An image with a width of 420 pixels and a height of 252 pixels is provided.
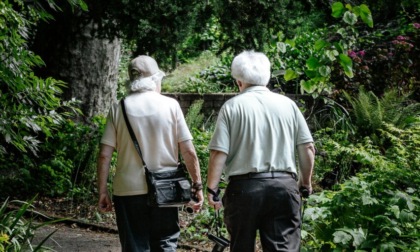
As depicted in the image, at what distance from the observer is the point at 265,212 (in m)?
4.53

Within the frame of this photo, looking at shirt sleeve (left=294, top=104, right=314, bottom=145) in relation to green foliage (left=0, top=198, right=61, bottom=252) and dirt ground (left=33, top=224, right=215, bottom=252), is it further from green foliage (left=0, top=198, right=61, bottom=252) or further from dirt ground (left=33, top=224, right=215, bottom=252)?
dirt ground (left=33, top=224, right=215, bottom=252)

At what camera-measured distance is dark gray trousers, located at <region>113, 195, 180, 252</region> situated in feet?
15.9

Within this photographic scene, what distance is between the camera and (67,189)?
858cm

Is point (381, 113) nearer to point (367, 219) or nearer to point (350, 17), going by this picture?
point (350, 17)

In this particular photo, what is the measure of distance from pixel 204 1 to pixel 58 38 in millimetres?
2488

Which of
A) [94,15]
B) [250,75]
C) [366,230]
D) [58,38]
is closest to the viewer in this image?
[250,75]

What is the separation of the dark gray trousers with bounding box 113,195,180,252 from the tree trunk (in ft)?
15.5

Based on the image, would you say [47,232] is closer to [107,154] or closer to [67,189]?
[67,189]

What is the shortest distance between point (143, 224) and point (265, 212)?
882 millimetres

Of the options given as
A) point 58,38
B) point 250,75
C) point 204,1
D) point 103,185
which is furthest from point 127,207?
point 58,38

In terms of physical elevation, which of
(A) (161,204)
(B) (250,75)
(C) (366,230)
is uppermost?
(B) (250,75)

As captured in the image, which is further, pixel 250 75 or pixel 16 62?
pixel 16 62

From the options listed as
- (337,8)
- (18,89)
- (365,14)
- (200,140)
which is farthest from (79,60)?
(365,14)

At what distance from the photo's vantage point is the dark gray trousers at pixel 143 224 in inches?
190
